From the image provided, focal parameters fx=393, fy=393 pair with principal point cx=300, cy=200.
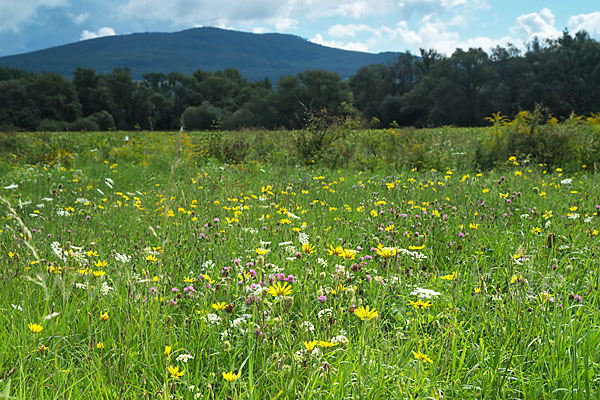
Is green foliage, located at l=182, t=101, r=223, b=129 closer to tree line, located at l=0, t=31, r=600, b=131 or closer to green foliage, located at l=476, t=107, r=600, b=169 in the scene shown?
tree line, located at l=0, t=31, r=600, b=131

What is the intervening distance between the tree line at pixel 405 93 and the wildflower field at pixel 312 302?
119ft

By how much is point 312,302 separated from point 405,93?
2422 inches

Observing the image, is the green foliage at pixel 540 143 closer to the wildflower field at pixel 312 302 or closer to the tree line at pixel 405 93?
the wildflower field at pixel 312 302

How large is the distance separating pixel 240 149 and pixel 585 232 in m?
8.17

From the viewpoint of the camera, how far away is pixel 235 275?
2574 millimetres

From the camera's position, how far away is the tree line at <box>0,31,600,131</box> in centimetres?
4694

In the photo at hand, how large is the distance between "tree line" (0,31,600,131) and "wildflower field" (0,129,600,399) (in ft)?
119

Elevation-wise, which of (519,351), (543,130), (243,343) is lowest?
(519,351)

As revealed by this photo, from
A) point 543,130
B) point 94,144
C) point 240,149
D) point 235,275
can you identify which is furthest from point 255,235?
point 94,144

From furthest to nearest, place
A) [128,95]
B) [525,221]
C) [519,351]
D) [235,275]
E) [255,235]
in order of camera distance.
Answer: [128,95]
[525,221]
[255,235]
[235,275]
[519,351]

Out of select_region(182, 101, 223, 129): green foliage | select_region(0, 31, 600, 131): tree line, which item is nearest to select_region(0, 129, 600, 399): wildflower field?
select_region(0, 31, 600, 131): tree line

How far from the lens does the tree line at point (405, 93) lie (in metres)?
46.9

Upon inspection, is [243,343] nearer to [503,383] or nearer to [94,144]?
[503,383]

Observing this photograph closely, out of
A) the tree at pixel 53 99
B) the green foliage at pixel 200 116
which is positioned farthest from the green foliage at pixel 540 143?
the tree at pixel 53 99
